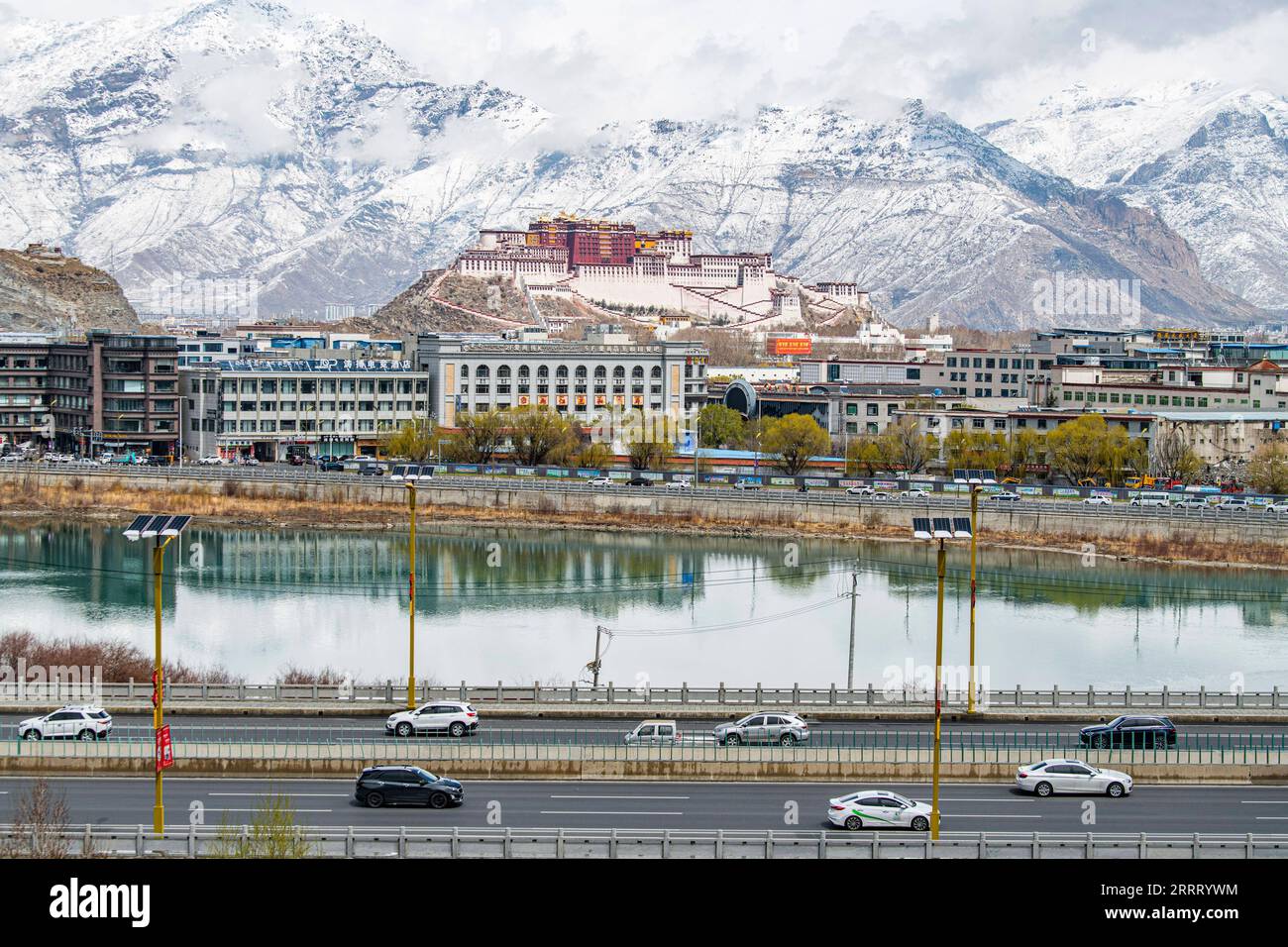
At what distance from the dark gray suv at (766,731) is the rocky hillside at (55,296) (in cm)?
7624

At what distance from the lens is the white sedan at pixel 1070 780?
20344 mm

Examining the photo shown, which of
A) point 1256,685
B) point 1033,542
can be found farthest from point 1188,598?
point 1256,685

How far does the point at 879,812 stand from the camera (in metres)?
18.5

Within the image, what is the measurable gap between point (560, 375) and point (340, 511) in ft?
72.4

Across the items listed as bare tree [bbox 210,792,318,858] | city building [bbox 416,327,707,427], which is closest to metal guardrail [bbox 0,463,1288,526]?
city building [bbox 416,327,707,427]

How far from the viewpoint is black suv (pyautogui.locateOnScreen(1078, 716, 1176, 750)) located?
22.5 m

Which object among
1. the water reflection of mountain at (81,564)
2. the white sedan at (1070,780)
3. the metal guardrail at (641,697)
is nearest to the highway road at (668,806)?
the white sedan at (1070,780)

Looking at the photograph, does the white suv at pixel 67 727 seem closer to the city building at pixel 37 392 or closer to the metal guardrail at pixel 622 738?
the metal guardrail at pixel 622 738

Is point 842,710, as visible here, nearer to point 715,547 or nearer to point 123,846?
point 123,846

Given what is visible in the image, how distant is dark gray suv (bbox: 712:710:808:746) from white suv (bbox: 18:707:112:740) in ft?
22.9

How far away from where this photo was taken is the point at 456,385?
78.0 meters

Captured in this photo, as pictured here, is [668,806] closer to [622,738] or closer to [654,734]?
[654,734]

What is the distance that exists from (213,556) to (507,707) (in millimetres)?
27685

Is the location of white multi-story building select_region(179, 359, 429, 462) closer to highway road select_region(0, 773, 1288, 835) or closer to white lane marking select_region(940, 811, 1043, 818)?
highway road select_region(0, 773, 1288, 835)
